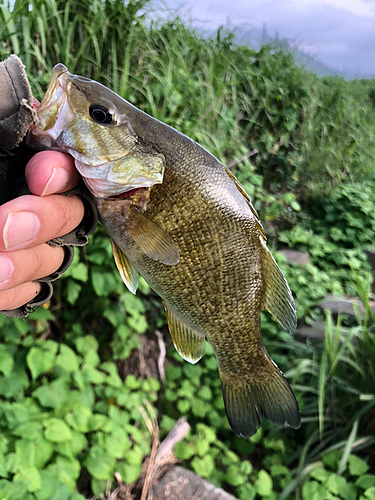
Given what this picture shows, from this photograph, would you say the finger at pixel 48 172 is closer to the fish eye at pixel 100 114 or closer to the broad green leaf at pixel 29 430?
the fish eye at pixel 100 114

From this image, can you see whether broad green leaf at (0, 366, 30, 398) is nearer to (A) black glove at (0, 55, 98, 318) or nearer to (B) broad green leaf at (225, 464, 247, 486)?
(A) black glove at (0, 55, 98, 318)

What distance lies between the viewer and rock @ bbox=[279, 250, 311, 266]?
4544mm

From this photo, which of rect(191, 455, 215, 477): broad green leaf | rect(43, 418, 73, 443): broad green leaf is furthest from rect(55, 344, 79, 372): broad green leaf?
rect(191, 455, 215, 477): broad green leaf

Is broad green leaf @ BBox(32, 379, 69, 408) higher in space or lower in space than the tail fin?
lower

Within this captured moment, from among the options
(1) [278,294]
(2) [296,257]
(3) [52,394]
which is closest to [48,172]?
(1) [278,294]

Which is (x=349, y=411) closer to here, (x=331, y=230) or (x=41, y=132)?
(x=41, y=132)

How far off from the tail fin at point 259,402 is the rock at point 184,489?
1.30 metres

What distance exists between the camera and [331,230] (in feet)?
18.0

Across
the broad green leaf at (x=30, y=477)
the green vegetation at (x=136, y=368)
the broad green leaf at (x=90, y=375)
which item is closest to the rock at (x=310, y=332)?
the green vegetation at (x=136, y=368)

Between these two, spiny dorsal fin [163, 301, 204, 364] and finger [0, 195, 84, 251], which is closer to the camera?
finger [0, 195, 84, 251]

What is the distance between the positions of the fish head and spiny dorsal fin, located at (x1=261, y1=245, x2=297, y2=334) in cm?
45

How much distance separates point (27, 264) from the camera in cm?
105

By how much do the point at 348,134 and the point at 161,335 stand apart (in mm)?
5879

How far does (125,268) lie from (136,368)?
1665 millimetres
